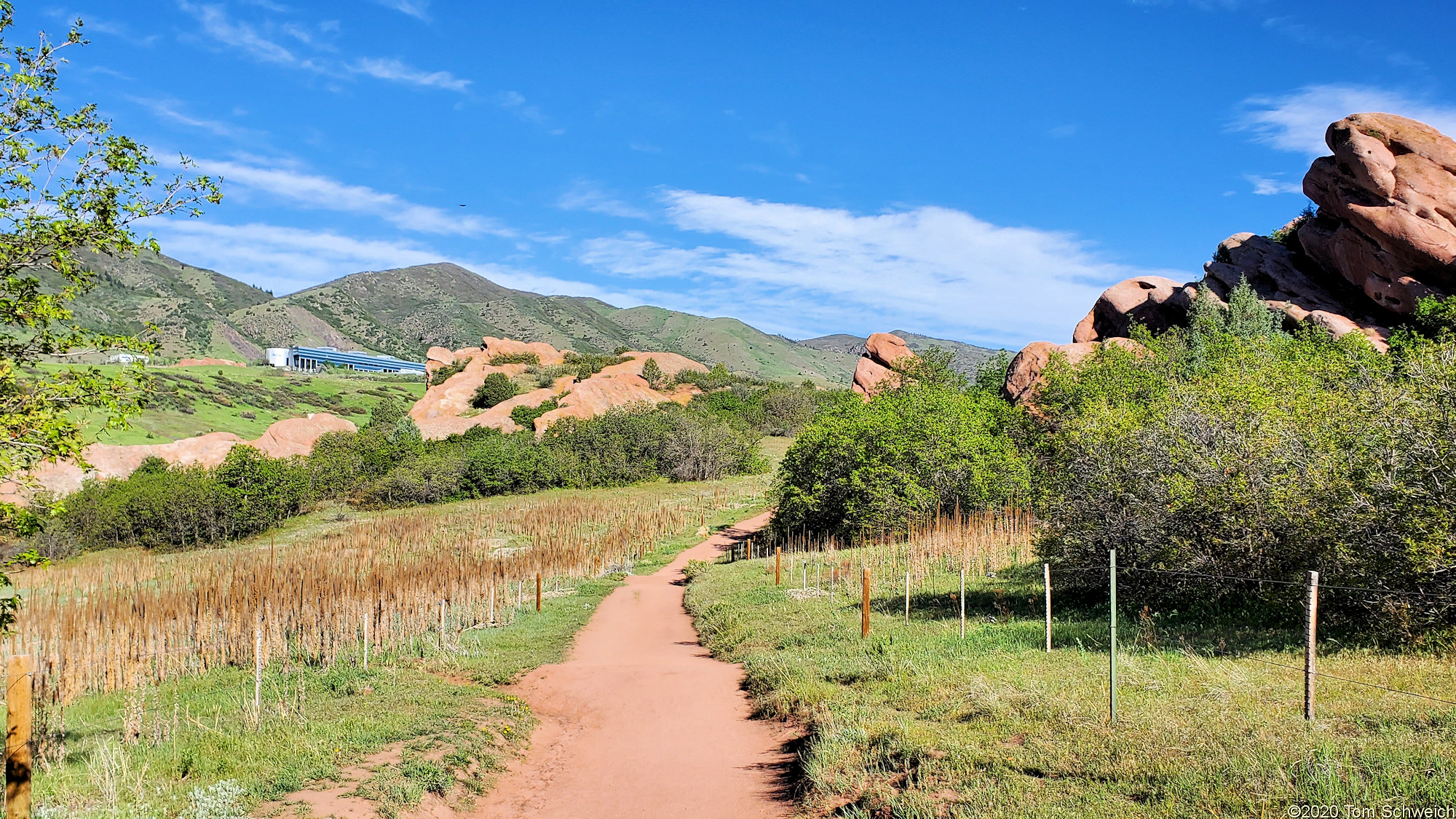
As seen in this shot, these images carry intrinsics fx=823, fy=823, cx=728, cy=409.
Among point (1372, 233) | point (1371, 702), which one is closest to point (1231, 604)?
point (1371, 702)

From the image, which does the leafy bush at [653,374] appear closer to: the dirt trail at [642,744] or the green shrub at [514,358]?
the green shrub at [514,358]

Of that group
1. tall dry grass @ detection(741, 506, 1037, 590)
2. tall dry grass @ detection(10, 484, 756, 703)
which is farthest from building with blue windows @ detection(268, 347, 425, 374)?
tall dry grass @ detection(741, 506, 1037, 590)

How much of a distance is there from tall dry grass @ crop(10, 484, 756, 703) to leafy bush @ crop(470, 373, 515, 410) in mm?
40022

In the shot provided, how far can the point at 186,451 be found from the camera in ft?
154

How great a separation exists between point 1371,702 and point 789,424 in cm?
7069

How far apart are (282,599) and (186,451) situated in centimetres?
3744

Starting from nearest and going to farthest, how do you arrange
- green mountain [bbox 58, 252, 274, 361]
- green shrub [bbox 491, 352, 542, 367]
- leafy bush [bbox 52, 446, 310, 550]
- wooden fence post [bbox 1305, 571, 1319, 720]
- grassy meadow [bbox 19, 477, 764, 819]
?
1. wooden fence post [bbox 1305, 571, 1319, 720]
2. grassy meadow [bbox 19, 477, 764, 819]
3. leafy bush [bbox 52, 446, 310, 550]
4. green shrub [bbox 491, 352, 542, 367]
5. green mountain [bbox 58, 252, 274, 361]


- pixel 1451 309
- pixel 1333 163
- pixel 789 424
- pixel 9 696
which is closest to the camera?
pixel 9 696

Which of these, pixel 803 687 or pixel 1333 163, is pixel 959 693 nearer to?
pixel 803 687

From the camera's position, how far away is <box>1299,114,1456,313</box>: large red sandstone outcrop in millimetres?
35344

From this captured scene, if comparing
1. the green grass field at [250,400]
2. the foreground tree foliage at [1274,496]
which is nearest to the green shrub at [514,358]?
the green grass field at [250,400]

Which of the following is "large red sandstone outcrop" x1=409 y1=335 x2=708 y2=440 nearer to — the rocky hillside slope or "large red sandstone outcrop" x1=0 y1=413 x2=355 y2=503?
"large red sandstone outcrop" x1=0 y1=413 x2=355 y2=503

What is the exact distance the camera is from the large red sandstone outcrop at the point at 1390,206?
3534 centimetres

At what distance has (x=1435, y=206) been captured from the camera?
117 ft
